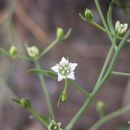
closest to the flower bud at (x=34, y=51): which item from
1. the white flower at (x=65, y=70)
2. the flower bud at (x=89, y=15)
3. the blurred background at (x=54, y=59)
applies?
the white flower at (x=65, y=70)

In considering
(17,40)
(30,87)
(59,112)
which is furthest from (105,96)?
(17,40)

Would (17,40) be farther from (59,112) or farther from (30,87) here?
(59,112)

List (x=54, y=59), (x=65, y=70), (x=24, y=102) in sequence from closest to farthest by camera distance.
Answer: (x=65, y=70) < (x=24, y=102) < (x=54, y=59)

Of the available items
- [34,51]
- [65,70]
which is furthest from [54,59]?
[65,70]

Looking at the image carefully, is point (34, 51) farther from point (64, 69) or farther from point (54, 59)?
point (54, 59)

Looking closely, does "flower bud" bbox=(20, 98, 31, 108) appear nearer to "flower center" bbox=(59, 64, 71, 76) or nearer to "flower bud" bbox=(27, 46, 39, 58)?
"flower center" bbox=(59, 64, 71, 76)

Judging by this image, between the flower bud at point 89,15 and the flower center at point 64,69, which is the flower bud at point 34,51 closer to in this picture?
the flower center at point 64,69
